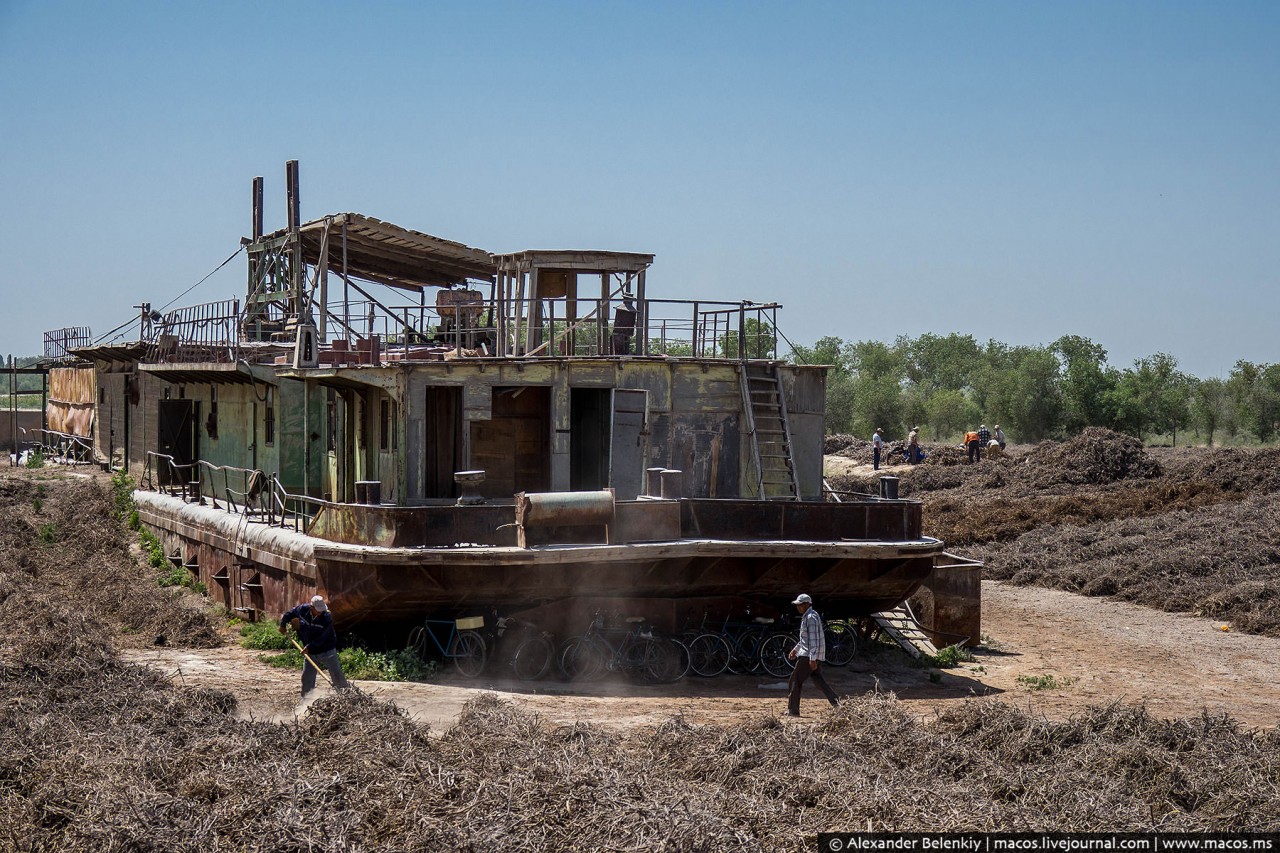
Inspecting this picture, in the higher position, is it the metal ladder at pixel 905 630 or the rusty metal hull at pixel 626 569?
the rusty metal hull at pixel 626 569

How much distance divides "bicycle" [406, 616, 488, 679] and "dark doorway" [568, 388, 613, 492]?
11.2ft

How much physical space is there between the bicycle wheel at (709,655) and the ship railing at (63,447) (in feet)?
82.8

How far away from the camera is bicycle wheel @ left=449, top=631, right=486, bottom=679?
15.0 metres

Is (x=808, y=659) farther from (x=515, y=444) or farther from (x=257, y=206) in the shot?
(x=257, y=206)

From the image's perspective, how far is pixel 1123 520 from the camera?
29797mm

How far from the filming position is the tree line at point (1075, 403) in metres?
65.9

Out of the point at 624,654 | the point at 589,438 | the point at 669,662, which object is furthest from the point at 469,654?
the point at 589,438

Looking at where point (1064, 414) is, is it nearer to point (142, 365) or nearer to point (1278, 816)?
point (142, 365)

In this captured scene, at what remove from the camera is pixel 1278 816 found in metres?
9.21

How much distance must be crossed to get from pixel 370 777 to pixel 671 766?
7.89ft

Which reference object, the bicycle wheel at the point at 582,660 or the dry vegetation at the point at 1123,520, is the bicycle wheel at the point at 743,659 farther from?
the dry vegetation at the point at 1123,520

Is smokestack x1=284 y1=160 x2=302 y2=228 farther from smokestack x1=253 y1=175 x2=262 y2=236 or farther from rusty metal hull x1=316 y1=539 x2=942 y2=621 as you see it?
rusty metal hull x1=316 y1=539 x2=942 y2=621

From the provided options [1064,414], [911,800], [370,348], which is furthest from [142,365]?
[1064,414]

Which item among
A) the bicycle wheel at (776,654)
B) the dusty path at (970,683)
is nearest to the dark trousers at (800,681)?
the dusty path at (970,683)
